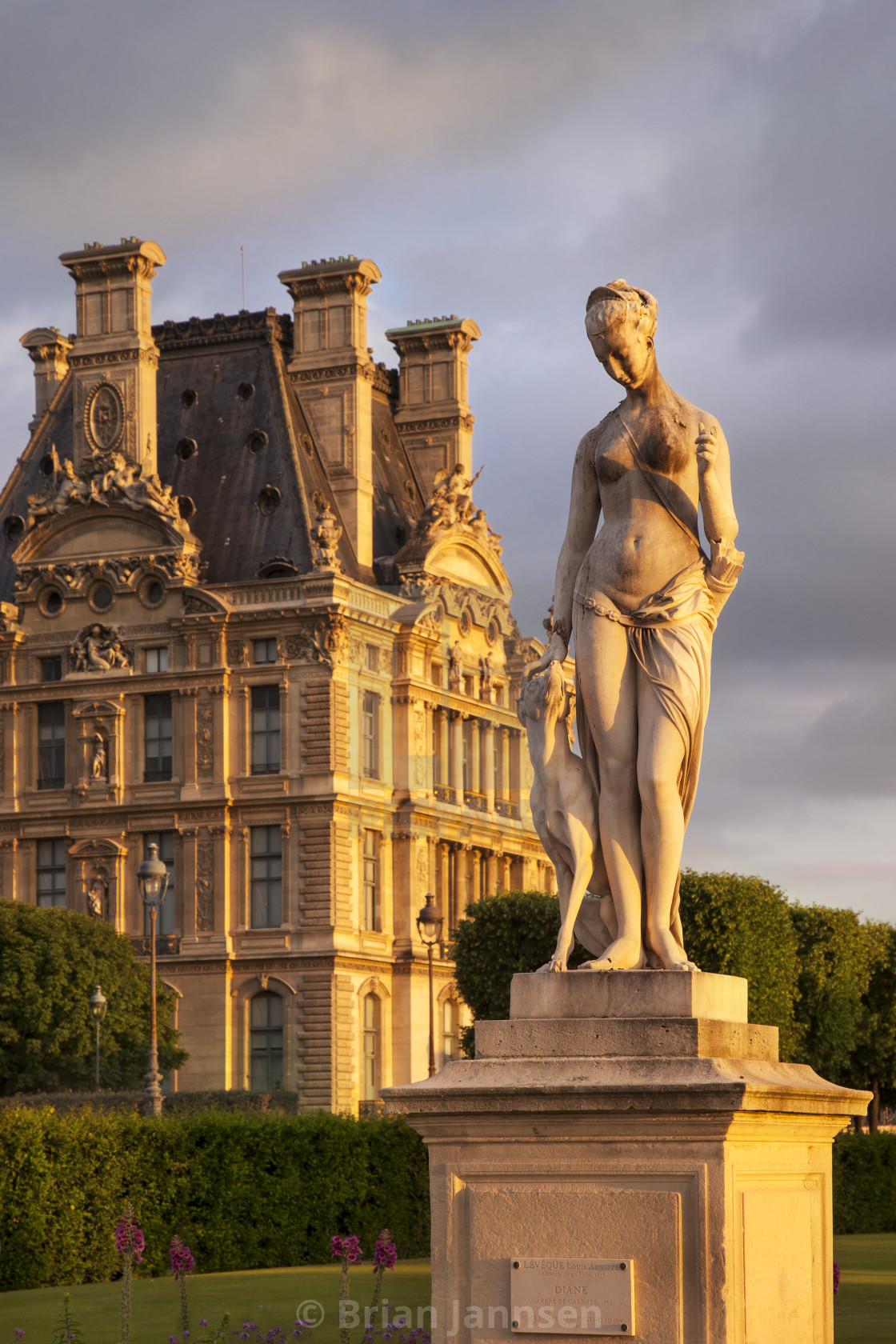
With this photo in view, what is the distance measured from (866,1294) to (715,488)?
59.3 ft

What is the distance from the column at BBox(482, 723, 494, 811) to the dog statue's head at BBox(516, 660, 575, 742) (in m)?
58.3

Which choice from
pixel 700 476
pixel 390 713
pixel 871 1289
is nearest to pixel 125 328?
pixel 390 713

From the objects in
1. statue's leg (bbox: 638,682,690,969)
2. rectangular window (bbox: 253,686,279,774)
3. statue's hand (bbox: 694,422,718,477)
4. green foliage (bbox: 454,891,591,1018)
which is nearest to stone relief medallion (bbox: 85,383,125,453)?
rectangular window (bbox: 253,686,279,774)

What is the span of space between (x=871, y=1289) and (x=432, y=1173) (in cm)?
1824

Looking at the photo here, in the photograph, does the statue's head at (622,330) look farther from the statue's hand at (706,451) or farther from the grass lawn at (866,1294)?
the grass lawn at (866,1294)

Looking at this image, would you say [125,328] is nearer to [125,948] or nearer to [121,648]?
[121,648]

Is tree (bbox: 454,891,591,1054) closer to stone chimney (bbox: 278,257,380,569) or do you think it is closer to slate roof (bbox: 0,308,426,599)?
slate roof (bbox: 0,308,426,599)

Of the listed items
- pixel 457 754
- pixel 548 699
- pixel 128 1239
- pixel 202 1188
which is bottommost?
pixel 202 1188

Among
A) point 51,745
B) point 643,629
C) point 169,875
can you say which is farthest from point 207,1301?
point 51,745

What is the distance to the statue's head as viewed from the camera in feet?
31.6

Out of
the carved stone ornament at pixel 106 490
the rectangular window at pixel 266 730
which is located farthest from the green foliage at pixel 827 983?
the carved stone ornament at pixel 106 490

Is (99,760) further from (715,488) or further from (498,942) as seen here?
(715,488)

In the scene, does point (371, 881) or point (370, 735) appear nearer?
point (371, 881)

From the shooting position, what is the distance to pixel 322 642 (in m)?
60.7
